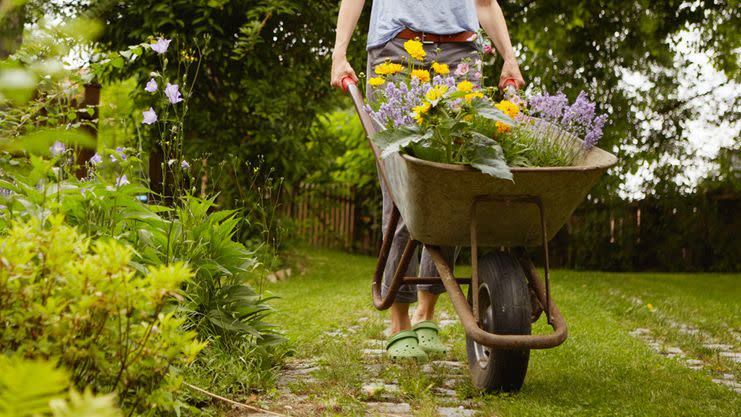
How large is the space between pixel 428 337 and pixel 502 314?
78cm

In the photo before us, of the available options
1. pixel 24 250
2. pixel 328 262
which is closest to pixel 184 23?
pixel 328 262

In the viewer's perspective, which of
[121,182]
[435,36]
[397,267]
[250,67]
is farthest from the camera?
[250,67]

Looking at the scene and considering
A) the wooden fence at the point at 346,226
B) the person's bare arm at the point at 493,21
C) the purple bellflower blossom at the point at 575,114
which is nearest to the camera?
the purple bellflower blossom at the point at 575,114

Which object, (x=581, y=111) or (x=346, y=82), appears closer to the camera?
(x=581, y=111)

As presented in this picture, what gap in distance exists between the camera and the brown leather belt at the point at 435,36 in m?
2.89

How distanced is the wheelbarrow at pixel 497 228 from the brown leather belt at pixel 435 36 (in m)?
0.53

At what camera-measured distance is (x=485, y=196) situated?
210 cm

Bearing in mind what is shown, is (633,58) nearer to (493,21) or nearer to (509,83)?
(493,21)

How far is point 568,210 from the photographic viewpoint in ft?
7.23

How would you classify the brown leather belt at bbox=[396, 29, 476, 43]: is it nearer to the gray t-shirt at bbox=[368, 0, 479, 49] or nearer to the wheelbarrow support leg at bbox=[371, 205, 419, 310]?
the gray t-shirt at bbox=[368, 0, 479, 49]

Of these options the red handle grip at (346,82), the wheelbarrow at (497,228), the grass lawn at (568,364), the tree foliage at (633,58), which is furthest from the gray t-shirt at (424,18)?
→ the tree foliage at (633,58)

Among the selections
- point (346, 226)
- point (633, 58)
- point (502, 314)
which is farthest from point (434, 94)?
point (346, 226)

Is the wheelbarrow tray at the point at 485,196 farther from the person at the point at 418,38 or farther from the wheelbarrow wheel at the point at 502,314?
the person at the point at 418,38

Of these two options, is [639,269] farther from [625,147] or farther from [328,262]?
[328,262]
